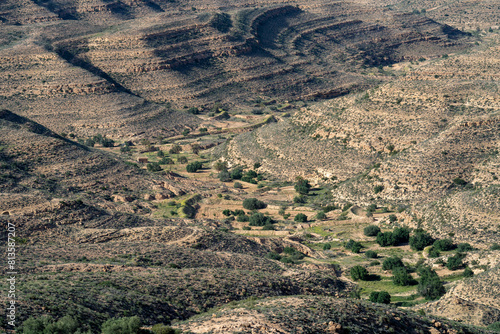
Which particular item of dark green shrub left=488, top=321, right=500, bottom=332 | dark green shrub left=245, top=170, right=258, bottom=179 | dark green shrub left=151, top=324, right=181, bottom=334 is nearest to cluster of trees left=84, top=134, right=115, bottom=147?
dark green shrub left=245, top=170, right=258, bottom=179

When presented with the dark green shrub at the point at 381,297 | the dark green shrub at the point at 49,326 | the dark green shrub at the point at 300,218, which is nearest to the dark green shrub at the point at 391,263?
the dark green shrub at the point at 381,297

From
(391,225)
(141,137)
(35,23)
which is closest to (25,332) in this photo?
(391,225)

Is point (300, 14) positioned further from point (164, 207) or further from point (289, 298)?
point (289, 298)

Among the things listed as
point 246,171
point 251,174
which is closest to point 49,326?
point 251,174

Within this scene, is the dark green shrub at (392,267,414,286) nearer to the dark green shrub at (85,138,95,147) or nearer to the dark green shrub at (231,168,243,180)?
the dark green shrub at (231,168,243,180)

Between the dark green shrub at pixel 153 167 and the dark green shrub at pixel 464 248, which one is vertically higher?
the dark green shrub at pixel 464 248

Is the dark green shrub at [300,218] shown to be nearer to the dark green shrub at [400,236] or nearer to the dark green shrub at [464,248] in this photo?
the dark green shrub at [400,236]
